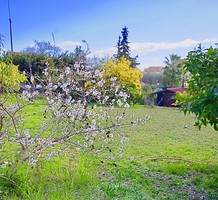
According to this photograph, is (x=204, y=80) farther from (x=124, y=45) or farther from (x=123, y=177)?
(x=124, y=45)

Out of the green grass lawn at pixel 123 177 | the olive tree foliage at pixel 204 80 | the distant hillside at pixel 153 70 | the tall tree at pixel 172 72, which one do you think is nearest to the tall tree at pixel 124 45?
the tall tree at pixel 172 72

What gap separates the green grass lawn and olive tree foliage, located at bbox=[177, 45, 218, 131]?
89cm

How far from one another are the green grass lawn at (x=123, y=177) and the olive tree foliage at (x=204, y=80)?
34.9 inches

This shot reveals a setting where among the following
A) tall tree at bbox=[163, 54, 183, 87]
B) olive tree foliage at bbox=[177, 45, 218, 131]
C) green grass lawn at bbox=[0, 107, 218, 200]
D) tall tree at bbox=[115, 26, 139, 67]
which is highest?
tall tree at bbox=[115, 26, 139, 67]

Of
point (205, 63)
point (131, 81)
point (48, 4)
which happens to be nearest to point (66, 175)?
point (205, 63)

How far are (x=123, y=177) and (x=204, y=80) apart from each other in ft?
5.45

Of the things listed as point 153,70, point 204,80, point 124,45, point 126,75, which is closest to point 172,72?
point 124,45

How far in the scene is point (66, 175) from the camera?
9.77 feet

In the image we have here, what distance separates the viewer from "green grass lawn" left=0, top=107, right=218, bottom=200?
2.58 meters

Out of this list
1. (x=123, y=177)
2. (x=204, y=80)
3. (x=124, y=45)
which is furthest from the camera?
(x=124, y=45)

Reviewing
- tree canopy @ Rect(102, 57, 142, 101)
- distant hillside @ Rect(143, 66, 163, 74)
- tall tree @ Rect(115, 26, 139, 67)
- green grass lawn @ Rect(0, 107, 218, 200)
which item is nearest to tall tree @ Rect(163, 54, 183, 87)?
tall tree @ Rect(115, 26, 139, 67)

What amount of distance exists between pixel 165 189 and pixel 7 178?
1.86m

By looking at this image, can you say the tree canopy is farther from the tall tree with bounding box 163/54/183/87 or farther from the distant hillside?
the distant hillside

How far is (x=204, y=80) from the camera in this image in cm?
296
